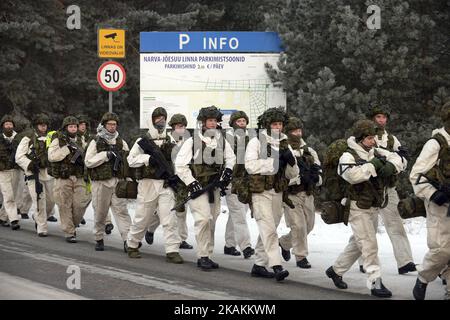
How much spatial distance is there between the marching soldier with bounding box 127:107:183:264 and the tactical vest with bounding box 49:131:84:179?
7.41 ft

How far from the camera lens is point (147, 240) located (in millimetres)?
13195

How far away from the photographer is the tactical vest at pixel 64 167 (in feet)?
43.8

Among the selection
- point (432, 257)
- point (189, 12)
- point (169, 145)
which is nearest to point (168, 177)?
point (169, 145)

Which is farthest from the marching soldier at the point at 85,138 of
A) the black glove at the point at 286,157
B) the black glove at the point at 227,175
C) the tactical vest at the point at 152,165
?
the black glove at the point at 286,157

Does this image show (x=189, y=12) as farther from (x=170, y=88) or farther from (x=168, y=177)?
(x=168, y=177)

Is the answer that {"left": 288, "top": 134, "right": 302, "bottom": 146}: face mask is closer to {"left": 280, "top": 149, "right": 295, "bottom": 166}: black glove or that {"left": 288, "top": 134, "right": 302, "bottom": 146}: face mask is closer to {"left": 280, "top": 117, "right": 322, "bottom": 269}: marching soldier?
{"left": 280, "top": 117, "right": 322, "bottom": 269}: marching soldier

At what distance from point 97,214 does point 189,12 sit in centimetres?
1116

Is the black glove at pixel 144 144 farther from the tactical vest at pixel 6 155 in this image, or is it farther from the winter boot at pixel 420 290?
the tactical vest at pixel 6 155

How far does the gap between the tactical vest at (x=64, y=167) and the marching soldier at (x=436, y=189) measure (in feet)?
22.6

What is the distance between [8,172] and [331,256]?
22.2ft

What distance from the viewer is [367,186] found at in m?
8.75

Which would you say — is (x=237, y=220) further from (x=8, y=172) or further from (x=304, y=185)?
(x=8, y=172)

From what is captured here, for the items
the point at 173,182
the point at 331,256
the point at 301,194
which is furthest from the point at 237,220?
the point at 331,256

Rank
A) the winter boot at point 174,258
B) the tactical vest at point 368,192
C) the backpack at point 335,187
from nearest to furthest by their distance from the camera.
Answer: the tactical vest at point 368,192, the backpack at point 335,187, the winter boot at point 174,258
